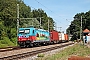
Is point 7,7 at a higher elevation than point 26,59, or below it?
higher

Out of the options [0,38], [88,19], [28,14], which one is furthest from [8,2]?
[88,19]

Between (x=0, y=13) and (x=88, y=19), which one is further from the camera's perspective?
(x=88, y=19)

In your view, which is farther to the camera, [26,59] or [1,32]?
[1,32]

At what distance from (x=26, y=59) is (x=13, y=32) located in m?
42.3

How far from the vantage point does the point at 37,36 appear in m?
36.2

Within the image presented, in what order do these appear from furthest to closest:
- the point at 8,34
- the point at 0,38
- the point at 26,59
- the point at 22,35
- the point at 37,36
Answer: the point at 8,34
the point at 0,38
the point at 37,36
the point at 22,35
the point at 26,59

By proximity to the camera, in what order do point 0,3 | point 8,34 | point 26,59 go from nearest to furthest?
point 26,59 → point 8,34 → point 0,3

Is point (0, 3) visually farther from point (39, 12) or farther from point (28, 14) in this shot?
point (39, 12)

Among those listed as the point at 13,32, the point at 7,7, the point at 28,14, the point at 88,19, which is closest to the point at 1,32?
the point at 13,32

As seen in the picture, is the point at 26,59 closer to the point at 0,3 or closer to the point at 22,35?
the point at 22,35

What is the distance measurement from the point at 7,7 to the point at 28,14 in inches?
1640

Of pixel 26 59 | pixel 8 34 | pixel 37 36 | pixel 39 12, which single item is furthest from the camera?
pixel 39 12

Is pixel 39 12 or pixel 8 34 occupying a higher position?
pixel 39 12

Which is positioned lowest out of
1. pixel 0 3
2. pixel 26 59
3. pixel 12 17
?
pixel 26 59
